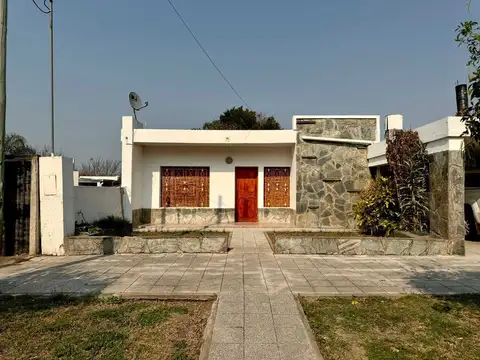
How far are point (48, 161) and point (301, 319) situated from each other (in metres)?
6.58

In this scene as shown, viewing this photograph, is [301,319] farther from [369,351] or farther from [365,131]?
[365,131]

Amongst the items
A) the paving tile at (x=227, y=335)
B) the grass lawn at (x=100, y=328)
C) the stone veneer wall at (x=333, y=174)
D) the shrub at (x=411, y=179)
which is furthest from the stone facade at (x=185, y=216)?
the paving tile at (x=227, y=335)

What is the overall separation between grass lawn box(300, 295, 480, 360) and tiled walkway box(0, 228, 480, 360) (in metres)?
0.29

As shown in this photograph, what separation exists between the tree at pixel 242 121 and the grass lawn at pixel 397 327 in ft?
80.1

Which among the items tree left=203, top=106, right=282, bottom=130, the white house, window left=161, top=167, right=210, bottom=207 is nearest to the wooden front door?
the white house

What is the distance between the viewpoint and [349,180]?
37.5 feet

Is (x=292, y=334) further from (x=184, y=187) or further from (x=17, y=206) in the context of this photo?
(x=184, y=187)

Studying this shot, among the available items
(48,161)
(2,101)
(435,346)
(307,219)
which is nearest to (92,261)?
(48,161)

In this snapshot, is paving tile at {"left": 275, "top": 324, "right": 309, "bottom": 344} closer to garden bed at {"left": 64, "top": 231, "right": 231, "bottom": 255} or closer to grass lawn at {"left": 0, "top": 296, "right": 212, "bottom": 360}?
grass lawn at {"left": 0, "top": 296, "right": 212, "bottom": 360}

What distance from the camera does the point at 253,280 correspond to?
214 inches

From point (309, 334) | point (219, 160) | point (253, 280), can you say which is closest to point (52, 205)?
point (253, 280)

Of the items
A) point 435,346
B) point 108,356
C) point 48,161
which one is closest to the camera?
point 108,356

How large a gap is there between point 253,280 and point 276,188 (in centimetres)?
749

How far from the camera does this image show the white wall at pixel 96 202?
9.60 metres
